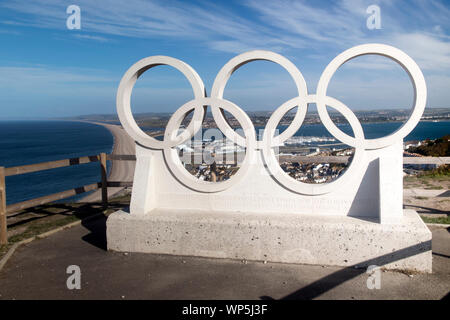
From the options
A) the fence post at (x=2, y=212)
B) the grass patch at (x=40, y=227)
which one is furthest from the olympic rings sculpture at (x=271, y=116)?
the grass patch at (x=40, y=227)

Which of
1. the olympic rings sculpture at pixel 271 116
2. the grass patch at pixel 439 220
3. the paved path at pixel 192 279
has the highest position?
the olympic rings sculpture at pixel 271 116

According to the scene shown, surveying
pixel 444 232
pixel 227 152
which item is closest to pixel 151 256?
pixel 227 152

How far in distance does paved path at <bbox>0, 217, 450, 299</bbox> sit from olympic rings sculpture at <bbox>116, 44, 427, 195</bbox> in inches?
49.1

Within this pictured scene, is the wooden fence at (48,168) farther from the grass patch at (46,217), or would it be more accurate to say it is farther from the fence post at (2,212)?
the grass patch at (46,217)

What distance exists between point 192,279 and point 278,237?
A: 4.40 feet

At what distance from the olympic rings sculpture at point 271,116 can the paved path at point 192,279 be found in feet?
4.09

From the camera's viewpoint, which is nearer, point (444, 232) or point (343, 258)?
point (343, 258)

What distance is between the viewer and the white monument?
16.7ft

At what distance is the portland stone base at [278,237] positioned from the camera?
16.2ft

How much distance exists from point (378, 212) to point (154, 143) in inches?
142

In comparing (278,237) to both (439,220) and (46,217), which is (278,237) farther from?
(46,217)

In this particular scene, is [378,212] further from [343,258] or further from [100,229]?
[100,229]

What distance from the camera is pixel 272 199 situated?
573 cm

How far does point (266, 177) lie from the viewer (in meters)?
5.71
